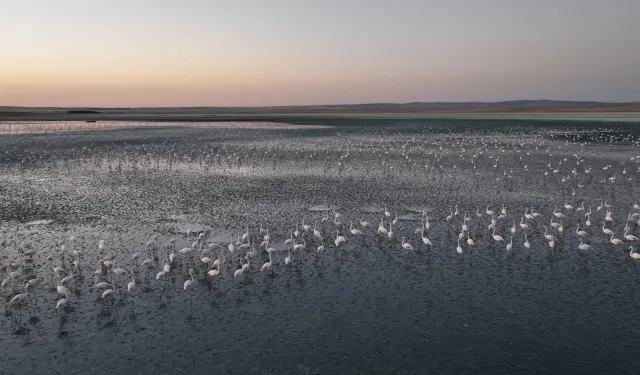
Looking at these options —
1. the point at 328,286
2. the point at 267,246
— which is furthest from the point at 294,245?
the point at 328,286

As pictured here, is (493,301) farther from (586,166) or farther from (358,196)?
(586,166)

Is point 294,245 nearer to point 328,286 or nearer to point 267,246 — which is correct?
point 267,246

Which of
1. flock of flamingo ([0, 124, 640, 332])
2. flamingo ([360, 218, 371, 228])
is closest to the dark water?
flock of flamingo ([0, 124, 640, 332])

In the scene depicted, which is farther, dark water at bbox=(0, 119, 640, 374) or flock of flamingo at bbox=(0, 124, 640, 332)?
flock of flamingo at bbox=(0, 124, 640, 332)

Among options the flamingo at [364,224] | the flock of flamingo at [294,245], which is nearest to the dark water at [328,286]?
the flock of flamingo at [294,245]

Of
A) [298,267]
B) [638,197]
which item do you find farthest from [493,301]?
[638,197]

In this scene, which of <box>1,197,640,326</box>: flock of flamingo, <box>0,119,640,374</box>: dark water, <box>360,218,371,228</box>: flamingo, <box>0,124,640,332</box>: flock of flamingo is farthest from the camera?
<box>360,218,371,228</box>: flamingo

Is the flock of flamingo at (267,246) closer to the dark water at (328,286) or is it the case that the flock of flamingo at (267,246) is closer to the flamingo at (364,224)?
the flamingo at (364,224)

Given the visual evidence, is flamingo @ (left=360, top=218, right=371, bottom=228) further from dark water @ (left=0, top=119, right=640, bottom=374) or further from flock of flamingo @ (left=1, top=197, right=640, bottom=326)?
dark water @ (left=0, top=119, right=640, bottom=374)
